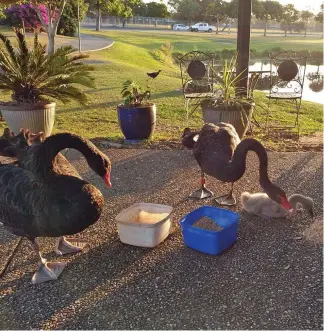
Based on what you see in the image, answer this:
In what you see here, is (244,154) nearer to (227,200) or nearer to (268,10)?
(227,200)

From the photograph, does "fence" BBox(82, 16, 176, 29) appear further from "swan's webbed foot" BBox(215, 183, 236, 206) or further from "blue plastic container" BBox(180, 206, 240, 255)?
"blue plastic container" BBox(180, 206, 240, 255)

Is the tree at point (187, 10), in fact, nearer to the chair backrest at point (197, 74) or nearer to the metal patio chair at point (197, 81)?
the metal patio chair at point (197, 81)

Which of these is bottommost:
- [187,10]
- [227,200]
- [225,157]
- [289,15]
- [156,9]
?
[227,200]

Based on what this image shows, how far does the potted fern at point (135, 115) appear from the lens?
6.93 m

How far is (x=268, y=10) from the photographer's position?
6297cm

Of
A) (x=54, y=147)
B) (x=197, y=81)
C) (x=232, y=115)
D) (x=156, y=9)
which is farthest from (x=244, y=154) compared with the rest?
(x=156, y=9)

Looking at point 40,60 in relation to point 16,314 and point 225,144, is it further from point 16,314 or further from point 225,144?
point 16,314

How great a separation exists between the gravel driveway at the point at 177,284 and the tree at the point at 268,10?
62971 millimetres

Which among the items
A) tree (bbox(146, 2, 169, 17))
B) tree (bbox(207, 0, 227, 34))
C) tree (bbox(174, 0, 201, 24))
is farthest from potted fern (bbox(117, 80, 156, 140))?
tree (bbox(174, 0, 201, 24))

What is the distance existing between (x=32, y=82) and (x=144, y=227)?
456 centimetres

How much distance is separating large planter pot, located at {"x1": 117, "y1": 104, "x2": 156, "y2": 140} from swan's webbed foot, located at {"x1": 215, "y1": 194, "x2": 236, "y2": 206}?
270 centimetres

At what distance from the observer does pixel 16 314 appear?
297 centimetres

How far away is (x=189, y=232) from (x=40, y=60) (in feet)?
16.2

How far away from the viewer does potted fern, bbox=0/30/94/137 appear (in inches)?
273
